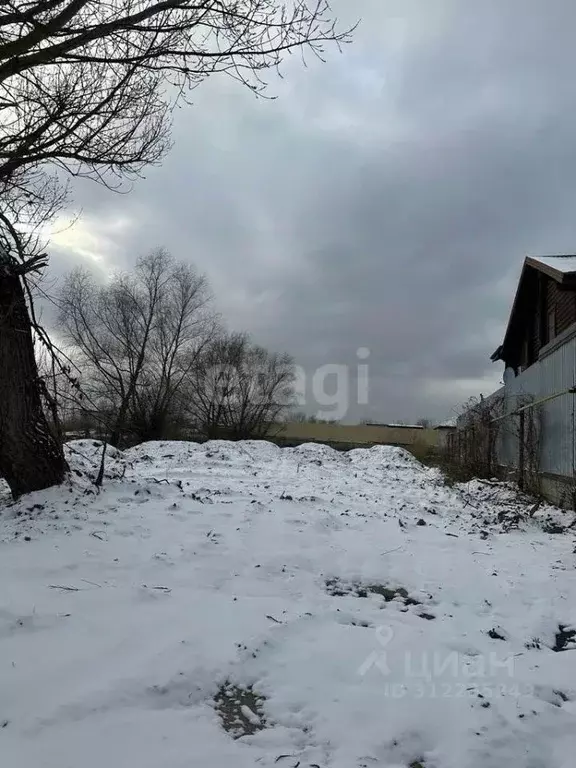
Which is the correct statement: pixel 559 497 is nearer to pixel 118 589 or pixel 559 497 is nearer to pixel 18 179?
pixel 118 589

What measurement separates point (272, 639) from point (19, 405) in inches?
158

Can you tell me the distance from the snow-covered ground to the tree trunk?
12.2 inches

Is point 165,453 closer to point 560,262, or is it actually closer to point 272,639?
point 560,262

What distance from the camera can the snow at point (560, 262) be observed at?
9180 millimetres

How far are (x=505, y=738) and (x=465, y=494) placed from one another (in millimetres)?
7653

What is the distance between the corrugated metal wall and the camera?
23.9 ft

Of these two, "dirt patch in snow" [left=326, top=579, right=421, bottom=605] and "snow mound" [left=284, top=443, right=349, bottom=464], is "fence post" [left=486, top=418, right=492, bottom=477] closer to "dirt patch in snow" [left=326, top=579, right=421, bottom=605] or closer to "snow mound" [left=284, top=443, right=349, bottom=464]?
"snow mound" [left=284, top=443, right=349, bottom=464]

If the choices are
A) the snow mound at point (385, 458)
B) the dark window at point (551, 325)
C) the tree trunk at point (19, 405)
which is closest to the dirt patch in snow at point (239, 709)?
the tree trunk at point (19, 405)

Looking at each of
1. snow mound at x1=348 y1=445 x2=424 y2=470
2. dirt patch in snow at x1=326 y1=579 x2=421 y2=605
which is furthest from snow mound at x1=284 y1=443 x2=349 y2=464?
dirt patch in snow at x1=326 y1=579 x2=421 y2=605

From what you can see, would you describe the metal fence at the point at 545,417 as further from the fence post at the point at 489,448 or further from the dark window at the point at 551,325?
the dark window at the point at 551,325

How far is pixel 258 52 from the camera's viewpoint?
466 cm

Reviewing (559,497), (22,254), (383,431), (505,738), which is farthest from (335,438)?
(505,738)

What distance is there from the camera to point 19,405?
18.7 ft

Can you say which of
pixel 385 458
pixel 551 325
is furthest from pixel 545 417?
pixel 385 458
